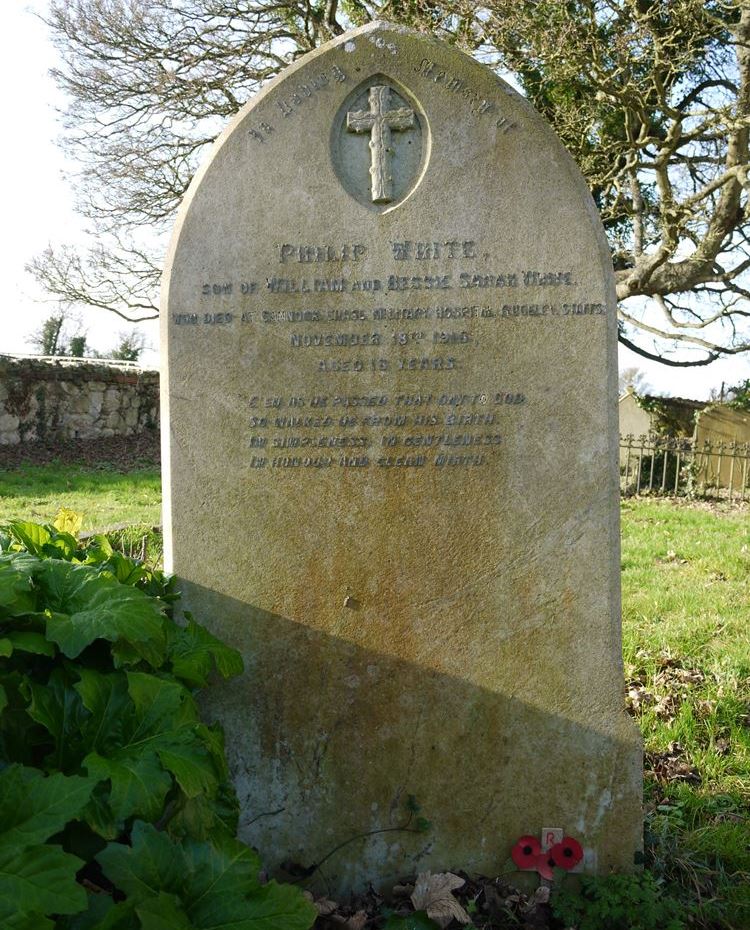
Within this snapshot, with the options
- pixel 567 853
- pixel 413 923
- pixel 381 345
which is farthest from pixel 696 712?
pixel 381 345

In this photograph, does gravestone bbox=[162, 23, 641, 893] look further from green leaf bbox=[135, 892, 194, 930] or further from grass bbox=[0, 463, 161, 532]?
grass bbox=[0, 463, 161, 532]

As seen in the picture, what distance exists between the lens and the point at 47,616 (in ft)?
7.29

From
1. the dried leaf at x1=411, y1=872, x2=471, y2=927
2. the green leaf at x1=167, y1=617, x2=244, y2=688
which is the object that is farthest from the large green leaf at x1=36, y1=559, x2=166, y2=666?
the dried leaf at x1=411, y1=872, x2=471, y2=927

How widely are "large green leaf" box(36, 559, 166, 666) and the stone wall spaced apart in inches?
450

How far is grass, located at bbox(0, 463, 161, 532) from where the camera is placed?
8578 mm

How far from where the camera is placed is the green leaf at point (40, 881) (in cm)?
158

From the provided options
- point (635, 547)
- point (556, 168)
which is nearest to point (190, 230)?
point (556, 168)

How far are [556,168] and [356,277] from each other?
0.76 metres

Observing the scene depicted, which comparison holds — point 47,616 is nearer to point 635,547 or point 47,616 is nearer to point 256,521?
point 256,521

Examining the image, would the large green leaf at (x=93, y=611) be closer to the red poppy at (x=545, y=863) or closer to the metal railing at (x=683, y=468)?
the red poppy at (x=545, y=863)

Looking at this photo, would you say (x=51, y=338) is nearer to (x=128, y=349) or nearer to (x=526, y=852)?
(x=128, y=349)

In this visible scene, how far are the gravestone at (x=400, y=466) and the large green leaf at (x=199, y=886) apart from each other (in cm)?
102

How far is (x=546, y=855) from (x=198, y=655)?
1396 mm

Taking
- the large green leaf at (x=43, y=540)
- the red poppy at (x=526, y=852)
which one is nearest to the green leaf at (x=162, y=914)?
the large green leaf at (x=43, y=540)
